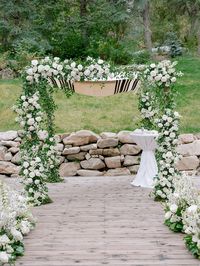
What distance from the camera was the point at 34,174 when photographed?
24.4 ft

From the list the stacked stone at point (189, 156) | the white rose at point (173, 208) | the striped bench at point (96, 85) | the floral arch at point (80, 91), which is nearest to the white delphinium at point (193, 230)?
the white rose at point (173, 208)

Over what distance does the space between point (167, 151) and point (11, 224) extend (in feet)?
10.6

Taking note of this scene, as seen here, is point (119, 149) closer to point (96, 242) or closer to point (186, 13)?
point (96, 242)

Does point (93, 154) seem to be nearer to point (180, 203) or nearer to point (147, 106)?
point (147, 106)

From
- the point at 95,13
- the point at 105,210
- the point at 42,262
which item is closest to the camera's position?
the point at 42,262

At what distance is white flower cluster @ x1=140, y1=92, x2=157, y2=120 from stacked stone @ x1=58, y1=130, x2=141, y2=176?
1587 millimetres

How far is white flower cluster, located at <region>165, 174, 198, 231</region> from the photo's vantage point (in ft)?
18.4

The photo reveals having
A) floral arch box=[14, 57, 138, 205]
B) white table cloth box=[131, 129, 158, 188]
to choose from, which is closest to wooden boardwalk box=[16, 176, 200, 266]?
floral arch box=[14, 57, 138, 205]

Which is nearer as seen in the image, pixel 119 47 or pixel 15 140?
pixel 15 140

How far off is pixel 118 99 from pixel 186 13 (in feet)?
37.0

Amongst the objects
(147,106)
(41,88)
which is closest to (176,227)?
(41,88)

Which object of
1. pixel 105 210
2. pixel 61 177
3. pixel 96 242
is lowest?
pixel 61 177

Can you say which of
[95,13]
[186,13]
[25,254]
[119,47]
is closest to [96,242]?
[25,254]

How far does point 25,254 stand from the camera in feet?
15.8
